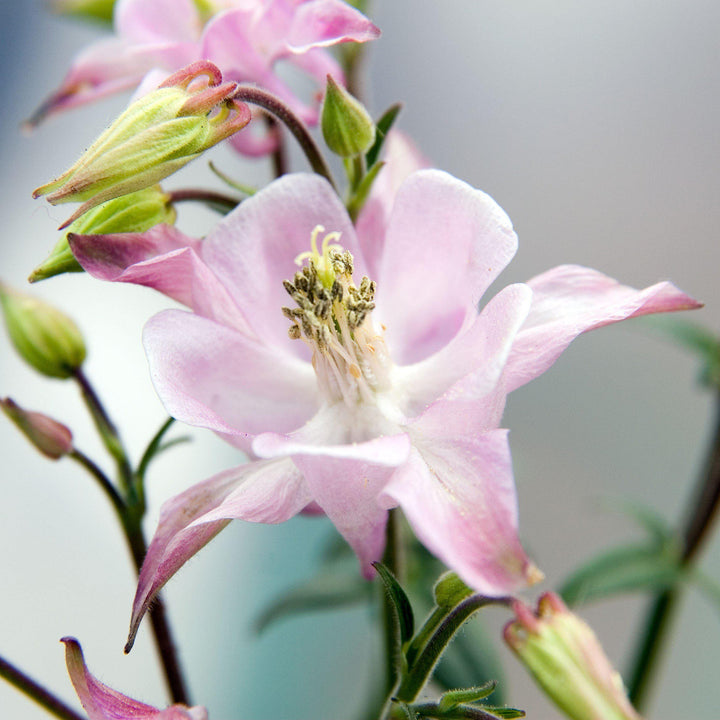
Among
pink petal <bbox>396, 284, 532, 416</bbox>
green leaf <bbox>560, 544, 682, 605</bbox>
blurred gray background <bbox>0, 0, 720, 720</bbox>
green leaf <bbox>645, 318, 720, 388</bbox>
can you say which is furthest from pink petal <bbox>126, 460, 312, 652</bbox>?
blurred gray background <bbox>0, 0, 720, 720</bbox>

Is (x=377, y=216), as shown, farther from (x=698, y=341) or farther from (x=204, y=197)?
(x=698, y=341)

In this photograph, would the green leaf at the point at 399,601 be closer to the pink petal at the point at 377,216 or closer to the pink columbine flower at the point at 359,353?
the pink columbine flower at the point at 359,353

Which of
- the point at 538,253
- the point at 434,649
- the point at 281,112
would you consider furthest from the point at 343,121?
the point at 538,253

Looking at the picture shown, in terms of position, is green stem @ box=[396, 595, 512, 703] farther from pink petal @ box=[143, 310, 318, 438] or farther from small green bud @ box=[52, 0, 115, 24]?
small green bud @ box=[52, 0, 115, 24]

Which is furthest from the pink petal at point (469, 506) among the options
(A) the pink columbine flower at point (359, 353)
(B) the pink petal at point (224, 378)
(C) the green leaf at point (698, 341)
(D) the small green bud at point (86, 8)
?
(D) the small green bud at point (86, 8)

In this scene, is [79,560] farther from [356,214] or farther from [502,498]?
[502,498]

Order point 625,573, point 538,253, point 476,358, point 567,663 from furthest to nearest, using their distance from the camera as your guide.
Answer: point 538,253 < point 625,573 < point 476,358 < point 567,663
